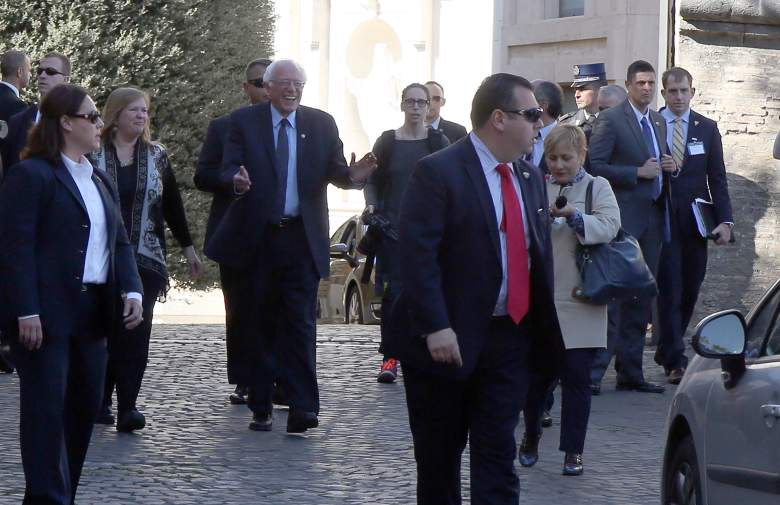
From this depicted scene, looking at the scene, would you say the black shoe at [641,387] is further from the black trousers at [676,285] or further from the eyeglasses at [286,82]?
the eyeglasses at [286,82]

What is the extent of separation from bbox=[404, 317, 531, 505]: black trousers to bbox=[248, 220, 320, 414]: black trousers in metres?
3.49

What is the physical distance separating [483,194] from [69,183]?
1.75 m

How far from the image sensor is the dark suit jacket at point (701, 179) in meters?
12.4

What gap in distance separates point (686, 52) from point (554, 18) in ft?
28.4

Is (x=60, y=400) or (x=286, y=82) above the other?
(x=286, y=82)

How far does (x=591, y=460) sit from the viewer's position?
9008 mm

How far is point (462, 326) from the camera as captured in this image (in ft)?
19.6

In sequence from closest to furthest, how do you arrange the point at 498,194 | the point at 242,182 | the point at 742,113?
the point at 498,194, the point at 242,182, the point at 742,113

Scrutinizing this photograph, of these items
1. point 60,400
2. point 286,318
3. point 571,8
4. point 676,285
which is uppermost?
point 571,8

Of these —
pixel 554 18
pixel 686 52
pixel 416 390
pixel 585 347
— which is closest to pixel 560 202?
pixel 585 347

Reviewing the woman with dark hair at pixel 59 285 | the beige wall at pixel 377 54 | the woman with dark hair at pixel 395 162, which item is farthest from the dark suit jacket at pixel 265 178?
the beige wall at pixel 377 54

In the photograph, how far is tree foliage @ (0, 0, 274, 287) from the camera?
72.6 feet

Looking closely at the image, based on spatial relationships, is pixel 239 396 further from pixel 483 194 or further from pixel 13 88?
pixel 483 194

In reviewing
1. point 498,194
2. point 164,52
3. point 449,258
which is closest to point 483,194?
point 498,194
